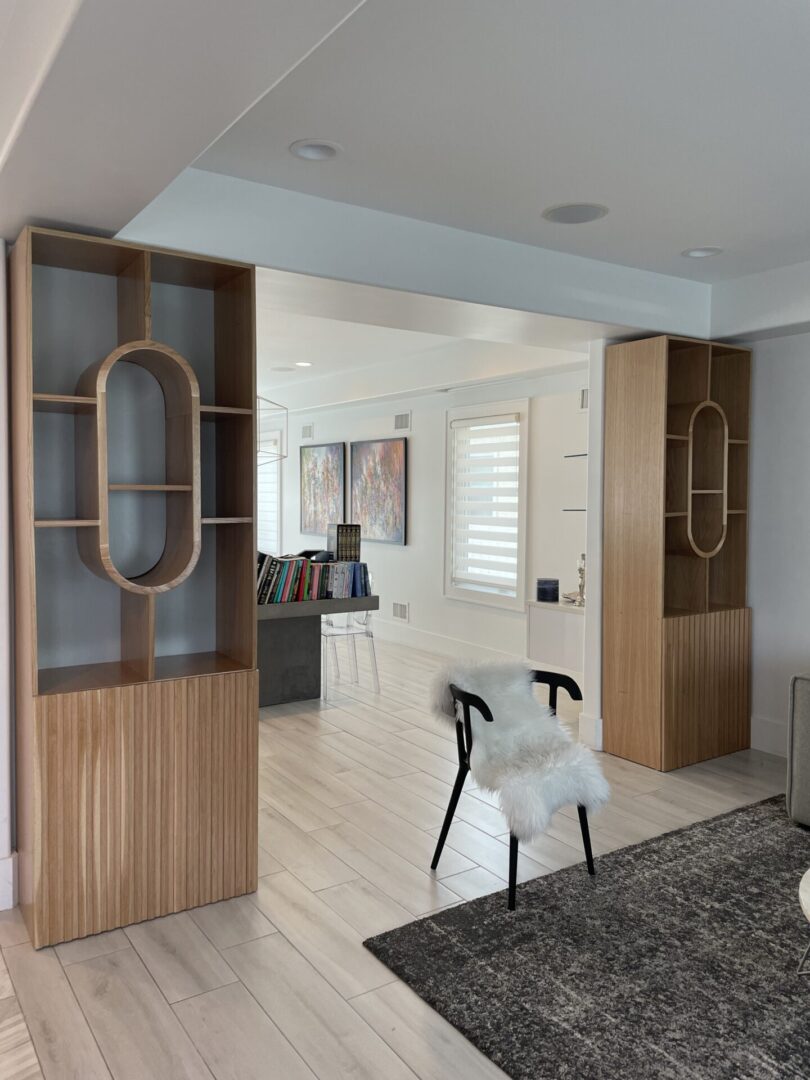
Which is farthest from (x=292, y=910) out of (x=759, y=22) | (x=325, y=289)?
(x=759, y=22)

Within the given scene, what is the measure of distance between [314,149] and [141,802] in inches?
87.4

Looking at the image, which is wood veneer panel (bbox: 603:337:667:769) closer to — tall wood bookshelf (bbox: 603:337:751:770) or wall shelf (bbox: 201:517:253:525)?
tall wood bookshelf (bbox: 603:337:751:770)

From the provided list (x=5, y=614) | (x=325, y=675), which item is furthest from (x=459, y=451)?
(x=5, y=614)

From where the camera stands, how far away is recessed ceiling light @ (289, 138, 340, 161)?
8.79 ft

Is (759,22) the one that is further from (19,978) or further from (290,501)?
(290,501)

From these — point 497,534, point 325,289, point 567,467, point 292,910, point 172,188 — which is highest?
point 172,188

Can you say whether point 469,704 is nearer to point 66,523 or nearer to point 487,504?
point 66,523

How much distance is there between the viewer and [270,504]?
10688 millimetres

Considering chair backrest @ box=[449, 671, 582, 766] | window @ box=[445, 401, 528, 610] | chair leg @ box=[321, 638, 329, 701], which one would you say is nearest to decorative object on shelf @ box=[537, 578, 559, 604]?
window @ box=[445, 401, 528, 610]

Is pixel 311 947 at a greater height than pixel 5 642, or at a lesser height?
lesser

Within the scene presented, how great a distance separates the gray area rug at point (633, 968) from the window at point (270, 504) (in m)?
7.62

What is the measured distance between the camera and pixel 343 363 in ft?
26.4

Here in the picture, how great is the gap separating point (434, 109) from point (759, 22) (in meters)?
0.88

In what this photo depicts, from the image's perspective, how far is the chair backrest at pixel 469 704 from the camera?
2.92 meters
